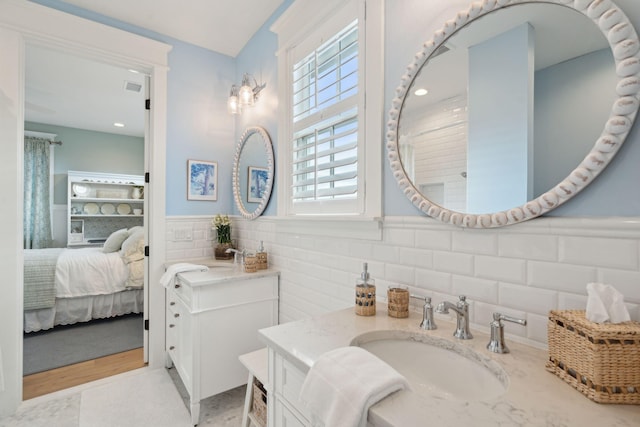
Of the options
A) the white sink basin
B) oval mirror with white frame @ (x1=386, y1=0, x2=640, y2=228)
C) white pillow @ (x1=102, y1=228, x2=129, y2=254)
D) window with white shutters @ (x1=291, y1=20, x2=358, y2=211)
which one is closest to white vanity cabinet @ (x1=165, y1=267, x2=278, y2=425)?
window with white shutters @ (x1=291, y1=20, x2=358, y2=211)

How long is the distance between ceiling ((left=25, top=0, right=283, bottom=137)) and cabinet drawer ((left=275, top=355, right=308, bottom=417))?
2284 mm

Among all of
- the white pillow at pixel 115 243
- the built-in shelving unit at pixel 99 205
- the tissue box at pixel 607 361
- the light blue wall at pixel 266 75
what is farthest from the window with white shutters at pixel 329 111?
the built-in shelving unit at pixel 99 205

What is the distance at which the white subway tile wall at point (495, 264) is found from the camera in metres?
0.76

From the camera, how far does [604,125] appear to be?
2.44ft

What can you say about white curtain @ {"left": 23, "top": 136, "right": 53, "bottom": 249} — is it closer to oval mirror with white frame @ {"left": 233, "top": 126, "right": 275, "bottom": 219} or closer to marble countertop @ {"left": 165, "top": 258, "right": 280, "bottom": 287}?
oval mirror with white frame @ {"left": 233, "top": 126, "right": 275, "bottom": 219}

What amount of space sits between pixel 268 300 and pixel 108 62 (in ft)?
7.05

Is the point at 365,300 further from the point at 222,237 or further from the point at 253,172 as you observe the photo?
the point at 222,237

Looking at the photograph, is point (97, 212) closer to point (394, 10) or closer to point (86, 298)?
point (86, 298)

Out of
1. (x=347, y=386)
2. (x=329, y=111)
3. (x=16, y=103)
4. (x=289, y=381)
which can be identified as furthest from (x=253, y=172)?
(x=347, y=386)

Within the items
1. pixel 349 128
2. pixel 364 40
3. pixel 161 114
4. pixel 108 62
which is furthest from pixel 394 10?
pixel 108 62

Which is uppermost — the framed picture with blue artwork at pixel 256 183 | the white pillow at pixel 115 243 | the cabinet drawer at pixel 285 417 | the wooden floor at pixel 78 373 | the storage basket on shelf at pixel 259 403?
the framed picture with blue artwork at pixel 256 183

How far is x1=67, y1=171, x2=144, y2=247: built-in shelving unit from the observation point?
17.2 ft

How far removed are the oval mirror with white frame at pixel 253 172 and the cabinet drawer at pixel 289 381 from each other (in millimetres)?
1392

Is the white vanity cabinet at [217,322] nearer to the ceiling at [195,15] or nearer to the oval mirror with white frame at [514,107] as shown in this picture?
the oval mirror with white frame at [514,107]
